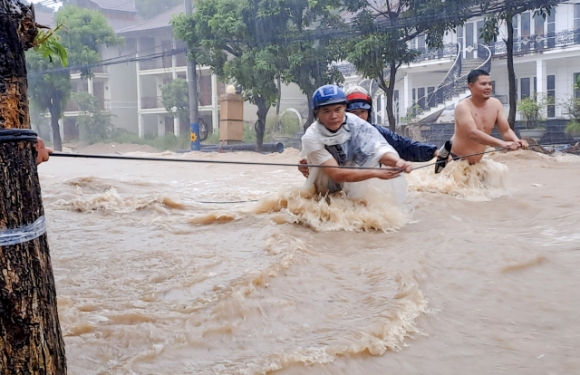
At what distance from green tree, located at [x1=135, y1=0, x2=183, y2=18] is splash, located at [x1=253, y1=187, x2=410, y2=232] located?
37139mm

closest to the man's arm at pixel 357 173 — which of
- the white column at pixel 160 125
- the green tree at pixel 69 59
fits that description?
the green tree at pixel 69 59

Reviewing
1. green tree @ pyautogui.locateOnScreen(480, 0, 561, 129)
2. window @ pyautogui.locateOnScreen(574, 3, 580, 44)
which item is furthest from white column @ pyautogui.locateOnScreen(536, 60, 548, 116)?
green tree @ pyautogui.locateOnScreen(480, 0, 561, 129)

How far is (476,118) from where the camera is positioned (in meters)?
7.20

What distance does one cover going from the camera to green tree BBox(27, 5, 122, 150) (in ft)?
Answer: 92.1

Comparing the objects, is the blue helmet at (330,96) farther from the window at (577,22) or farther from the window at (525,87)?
the window at (525,87)

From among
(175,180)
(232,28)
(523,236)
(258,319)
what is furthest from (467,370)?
(232,28)

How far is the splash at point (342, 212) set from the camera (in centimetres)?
543

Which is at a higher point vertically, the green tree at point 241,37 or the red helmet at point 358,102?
the green tree at point 241,37

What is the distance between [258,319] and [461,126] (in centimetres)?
462

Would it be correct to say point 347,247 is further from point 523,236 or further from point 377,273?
point 523,236

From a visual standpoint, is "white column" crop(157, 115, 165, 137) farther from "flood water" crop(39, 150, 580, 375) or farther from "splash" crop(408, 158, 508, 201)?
"splash" crop(408, 158, 508, 201)

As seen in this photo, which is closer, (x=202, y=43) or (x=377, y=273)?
(x=377, y=273)

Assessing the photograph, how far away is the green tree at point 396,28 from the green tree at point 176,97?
14989 millimetres

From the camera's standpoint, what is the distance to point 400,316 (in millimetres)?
3113
